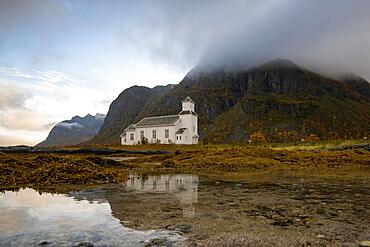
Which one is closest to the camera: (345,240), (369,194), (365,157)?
(345,240)

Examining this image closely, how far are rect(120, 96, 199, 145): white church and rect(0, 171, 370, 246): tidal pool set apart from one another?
74691mm

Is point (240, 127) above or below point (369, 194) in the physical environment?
above

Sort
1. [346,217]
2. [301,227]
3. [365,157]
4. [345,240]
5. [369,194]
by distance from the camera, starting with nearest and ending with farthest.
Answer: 1. [345,240]
2. [301,227]
3. [346,217]
4. [369,194]
5. [365,157]

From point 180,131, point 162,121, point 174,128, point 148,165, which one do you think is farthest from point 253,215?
point 162,121

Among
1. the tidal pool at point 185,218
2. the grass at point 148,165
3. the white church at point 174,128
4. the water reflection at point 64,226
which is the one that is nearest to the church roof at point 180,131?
the white church at point 174,128

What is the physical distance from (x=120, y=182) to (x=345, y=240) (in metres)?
9.51

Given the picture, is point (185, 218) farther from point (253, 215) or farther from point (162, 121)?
point (162, 121)

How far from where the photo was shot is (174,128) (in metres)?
85.7

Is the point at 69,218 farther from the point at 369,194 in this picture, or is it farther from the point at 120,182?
the point at 369,194

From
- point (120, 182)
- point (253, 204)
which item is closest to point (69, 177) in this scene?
point (120, 182)

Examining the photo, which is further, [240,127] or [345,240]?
[240,127]

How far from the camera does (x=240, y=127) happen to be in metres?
200

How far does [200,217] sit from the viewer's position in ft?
21.1

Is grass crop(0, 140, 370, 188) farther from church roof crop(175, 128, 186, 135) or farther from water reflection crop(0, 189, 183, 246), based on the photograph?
church roof crop(175, 128, 186, 135)
